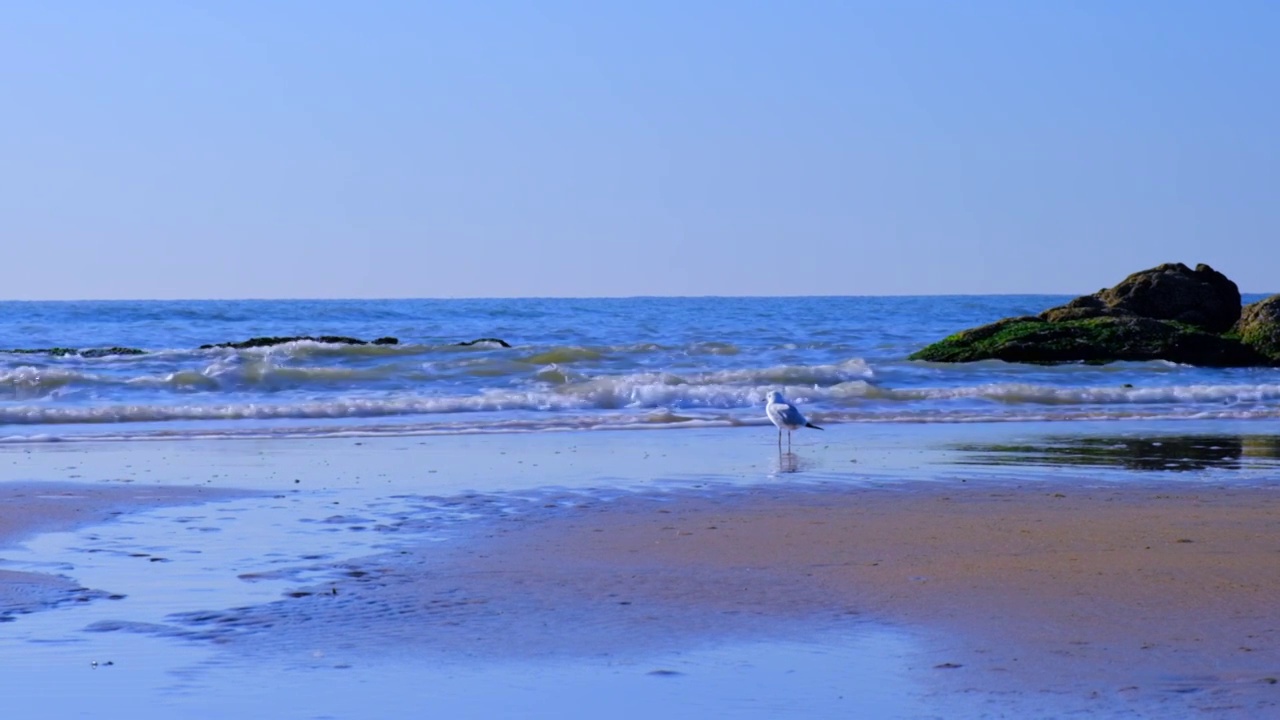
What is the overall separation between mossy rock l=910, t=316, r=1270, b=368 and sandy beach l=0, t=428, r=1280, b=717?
13.0 m

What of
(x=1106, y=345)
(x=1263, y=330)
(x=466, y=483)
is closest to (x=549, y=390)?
(x=466, y=483)

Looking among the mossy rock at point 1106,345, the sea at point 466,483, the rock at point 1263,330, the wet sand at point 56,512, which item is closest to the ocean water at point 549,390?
the sea at point 466,483

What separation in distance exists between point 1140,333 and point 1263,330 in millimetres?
2241

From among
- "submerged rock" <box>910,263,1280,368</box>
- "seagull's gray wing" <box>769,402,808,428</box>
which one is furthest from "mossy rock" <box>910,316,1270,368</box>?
"seagull's gray wing" <box>769,402,808,428</box>

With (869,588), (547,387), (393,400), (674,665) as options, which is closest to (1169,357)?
(547,387)

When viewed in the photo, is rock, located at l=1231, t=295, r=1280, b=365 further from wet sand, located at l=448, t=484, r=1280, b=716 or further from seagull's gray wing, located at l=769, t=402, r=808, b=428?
wet sand, located at l=448, t=484, r=1280, b=716

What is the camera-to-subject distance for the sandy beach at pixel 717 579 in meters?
4.75

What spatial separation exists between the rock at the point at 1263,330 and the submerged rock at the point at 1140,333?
2 centimetres

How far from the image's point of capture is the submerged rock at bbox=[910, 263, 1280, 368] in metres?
22.6

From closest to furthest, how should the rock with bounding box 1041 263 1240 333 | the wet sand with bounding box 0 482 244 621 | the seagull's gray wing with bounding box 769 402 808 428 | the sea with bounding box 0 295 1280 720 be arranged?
the sea with bounding box 0 295 1280 720 → the wet sand with bounding box 0 482 244 621 → the seagull's gray wing with bounding box 769 402 808 428 → the rock with bounding box 1041 263 1240 333

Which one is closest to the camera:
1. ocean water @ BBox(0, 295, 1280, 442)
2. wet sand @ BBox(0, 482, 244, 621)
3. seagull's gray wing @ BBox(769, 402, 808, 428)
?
wet sand @ BBox(0, 482, 244, 621)

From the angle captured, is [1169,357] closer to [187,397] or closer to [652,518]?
[187,397]

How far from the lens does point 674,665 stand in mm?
4812

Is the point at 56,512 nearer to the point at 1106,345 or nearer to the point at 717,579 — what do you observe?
the point at 717,579
